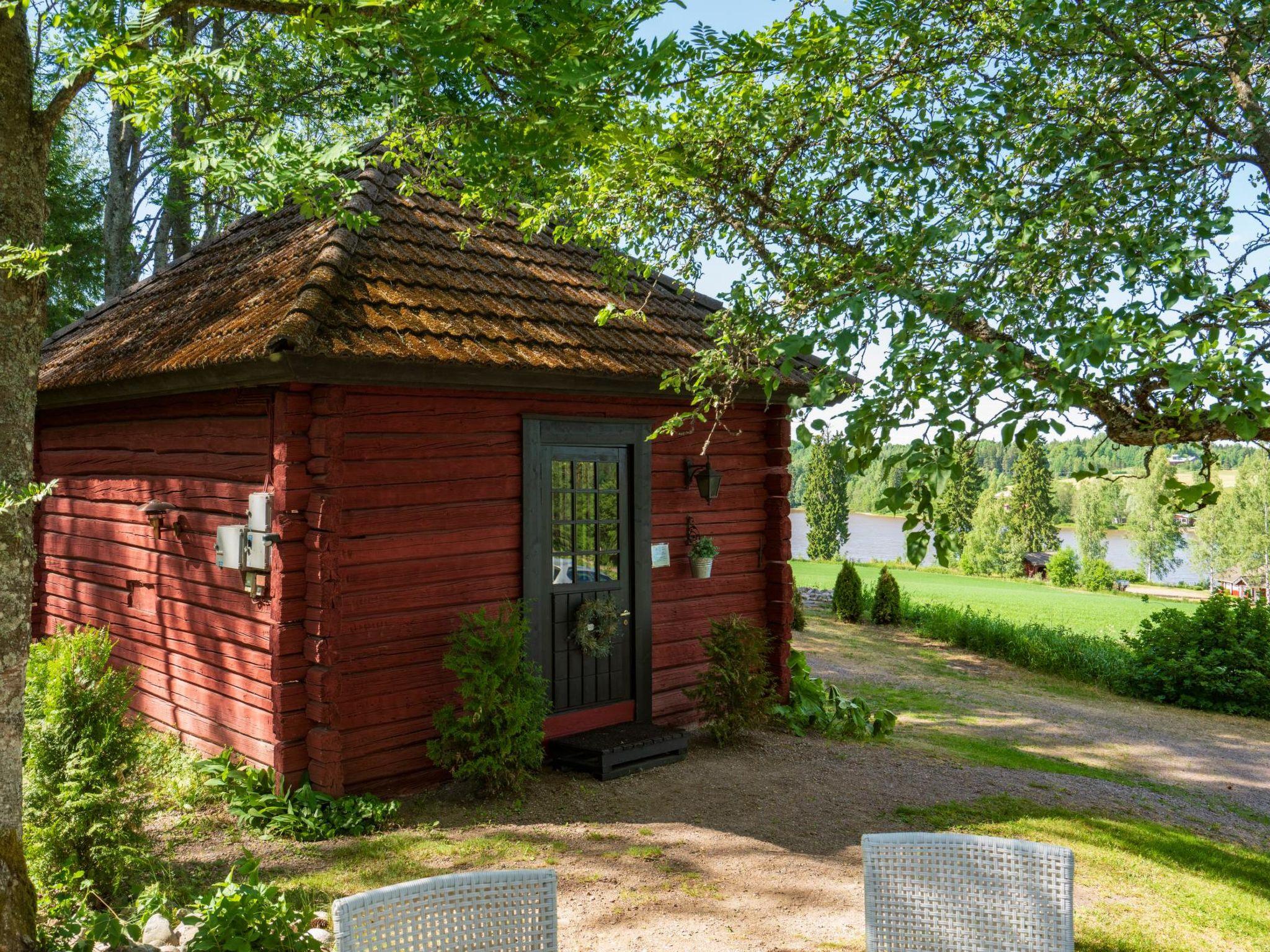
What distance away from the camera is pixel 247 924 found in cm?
373

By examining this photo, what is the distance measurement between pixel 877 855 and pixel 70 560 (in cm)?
844

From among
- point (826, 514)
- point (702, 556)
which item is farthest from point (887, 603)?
point (826, 514)

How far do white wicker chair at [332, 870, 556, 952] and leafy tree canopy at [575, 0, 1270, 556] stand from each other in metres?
1.78

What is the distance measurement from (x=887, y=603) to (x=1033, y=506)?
4035 centimetres

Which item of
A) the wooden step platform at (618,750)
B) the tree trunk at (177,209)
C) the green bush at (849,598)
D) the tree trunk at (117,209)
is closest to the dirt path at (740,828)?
the wooden step platform at (618,750)

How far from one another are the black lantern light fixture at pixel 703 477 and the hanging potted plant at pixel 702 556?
0.42 metres

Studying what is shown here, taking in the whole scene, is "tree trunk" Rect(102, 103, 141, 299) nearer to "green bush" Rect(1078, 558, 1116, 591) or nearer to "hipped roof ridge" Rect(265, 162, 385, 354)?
"hipped roof ridge" Rect(265, 162, 385, 354)

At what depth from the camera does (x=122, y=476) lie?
7.70 metres

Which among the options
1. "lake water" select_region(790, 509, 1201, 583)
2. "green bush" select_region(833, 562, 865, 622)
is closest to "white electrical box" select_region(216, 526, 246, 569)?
"green bush" select_region(833, 562, 865, 622)

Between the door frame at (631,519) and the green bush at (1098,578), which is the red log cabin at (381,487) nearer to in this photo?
the door frame at (631,519)

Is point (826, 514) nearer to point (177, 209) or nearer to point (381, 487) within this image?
point (177, 209)

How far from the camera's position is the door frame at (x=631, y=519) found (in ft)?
22.4

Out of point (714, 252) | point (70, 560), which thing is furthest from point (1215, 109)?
point (70, 560)

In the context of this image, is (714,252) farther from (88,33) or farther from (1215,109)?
(88,33)
